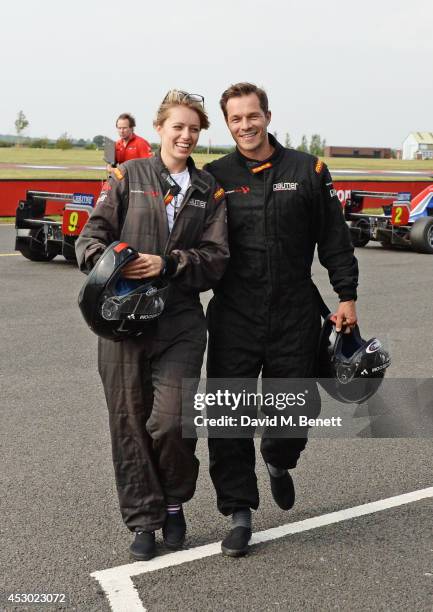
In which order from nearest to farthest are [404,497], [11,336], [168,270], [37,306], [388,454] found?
[168,270]
[404,497]
[388,454]
[11,336]
[37,306]

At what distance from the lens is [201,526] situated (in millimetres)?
3541

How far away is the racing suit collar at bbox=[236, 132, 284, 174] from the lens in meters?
3.36

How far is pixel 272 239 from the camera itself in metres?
3.34

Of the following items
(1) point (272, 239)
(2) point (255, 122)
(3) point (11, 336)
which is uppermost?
(2) point (255, 122)

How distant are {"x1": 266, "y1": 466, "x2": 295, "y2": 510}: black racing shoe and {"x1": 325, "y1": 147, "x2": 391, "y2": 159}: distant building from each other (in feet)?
370

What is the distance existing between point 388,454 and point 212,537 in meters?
1.41

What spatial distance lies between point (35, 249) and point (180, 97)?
8.59 m

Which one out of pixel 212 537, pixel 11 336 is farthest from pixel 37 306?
pixel 212 537

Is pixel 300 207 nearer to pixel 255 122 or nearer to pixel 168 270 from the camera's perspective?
pixel 255 122

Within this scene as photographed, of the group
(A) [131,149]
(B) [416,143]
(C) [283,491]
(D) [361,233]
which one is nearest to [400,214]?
(D) [361,233]

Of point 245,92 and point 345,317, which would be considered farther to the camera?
point 345,317

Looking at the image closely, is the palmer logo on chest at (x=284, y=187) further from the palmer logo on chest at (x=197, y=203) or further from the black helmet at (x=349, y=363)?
the black helmet at (x=349, y=363)

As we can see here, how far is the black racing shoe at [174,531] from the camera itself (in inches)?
130

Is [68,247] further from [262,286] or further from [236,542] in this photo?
[236,542]
